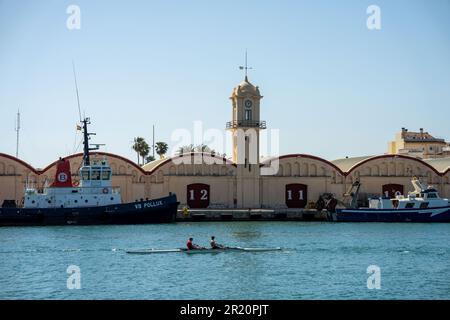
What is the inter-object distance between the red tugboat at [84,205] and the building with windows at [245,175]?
27.9 feet

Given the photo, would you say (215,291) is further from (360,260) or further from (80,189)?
(80,189)

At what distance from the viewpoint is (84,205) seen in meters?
72.7

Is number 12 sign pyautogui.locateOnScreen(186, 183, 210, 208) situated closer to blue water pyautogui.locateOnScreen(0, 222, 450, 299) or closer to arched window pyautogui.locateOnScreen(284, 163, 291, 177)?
arched window pyautogui.locateOnScreen(284, 163, 291, 177)

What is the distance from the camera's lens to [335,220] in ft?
263

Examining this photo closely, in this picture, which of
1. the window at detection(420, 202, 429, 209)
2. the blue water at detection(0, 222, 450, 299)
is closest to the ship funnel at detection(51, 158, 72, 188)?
the blue water at detection(0, 222, 450, 299)

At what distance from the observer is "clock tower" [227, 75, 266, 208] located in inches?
3374

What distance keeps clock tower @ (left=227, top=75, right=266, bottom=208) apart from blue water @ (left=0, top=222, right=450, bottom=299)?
19588mm

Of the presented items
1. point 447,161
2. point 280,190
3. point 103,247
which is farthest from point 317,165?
point 103,247

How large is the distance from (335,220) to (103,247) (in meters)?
36.1

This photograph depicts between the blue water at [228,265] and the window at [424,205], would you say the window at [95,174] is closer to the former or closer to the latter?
the blue water at [228,265]

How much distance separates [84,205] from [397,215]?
108 feet

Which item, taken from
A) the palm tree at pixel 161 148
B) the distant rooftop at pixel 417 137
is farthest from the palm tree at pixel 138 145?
the distant rooftop at pixel 417 137

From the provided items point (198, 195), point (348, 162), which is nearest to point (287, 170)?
point (198, 195)
